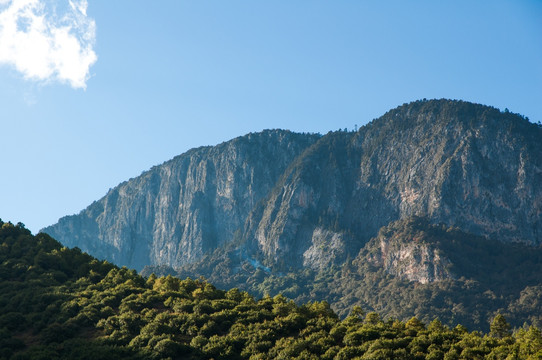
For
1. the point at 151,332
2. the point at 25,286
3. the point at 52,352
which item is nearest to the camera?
the point at 52,352

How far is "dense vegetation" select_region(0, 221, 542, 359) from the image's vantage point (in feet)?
211

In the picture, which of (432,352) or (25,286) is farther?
(25,286)

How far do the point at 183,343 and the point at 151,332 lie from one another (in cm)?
461

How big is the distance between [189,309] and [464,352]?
3430 cm

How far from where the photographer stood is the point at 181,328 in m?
72.4

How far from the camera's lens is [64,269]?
9794cm

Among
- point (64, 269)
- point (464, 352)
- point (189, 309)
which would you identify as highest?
point (64, 269)

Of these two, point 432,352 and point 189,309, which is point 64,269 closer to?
point 189,309

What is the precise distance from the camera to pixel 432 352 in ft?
202

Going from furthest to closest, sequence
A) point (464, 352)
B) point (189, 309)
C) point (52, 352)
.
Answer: point (189, 309)
point (52, 352)
point (464, 352)

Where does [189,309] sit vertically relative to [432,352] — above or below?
above

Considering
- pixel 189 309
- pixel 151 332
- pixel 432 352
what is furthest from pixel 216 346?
pixel 432 352

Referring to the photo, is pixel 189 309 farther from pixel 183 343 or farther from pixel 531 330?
pixel 531 330

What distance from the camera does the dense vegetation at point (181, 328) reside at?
6419 centimetres
